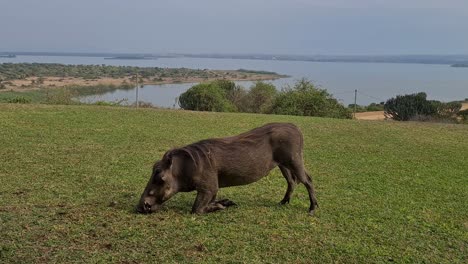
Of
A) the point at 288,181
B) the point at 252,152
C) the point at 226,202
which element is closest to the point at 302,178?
the point at 288,181

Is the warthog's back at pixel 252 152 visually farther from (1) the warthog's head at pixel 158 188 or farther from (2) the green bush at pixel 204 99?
(2) the green bush at pixel 204 99

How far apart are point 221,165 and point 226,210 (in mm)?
570

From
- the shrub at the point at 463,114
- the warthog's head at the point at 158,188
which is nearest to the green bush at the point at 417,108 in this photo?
the shrub at the point at 463,114

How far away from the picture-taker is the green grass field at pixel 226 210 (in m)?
4.80

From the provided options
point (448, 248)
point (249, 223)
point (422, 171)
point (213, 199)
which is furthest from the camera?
Result: point (422, 171)

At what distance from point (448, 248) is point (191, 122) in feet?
34.0

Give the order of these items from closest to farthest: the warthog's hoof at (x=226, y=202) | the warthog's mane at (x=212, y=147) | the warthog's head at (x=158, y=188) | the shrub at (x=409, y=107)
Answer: the warthog's head at (x=158, y=188) → the warthog's mane at (x=212, y=147) → the warthog's hoof at (x=226, y=202) → the shrub at (x=409, y=107)

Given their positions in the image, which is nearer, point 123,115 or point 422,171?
point 422,171

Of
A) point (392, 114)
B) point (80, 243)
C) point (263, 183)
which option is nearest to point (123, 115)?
point (263, 183)

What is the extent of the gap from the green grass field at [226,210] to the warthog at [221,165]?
0.23 m

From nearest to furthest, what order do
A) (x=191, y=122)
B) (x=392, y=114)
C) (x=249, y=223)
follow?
(x=249, y=223)
(x=191, y=122)
(x=392, y=114)

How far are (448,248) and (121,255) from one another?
331 centimetres

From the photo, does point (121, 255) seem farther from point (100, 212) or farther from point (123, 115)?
point (123, 115)

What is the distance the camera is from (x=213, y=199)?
19.6 ft
